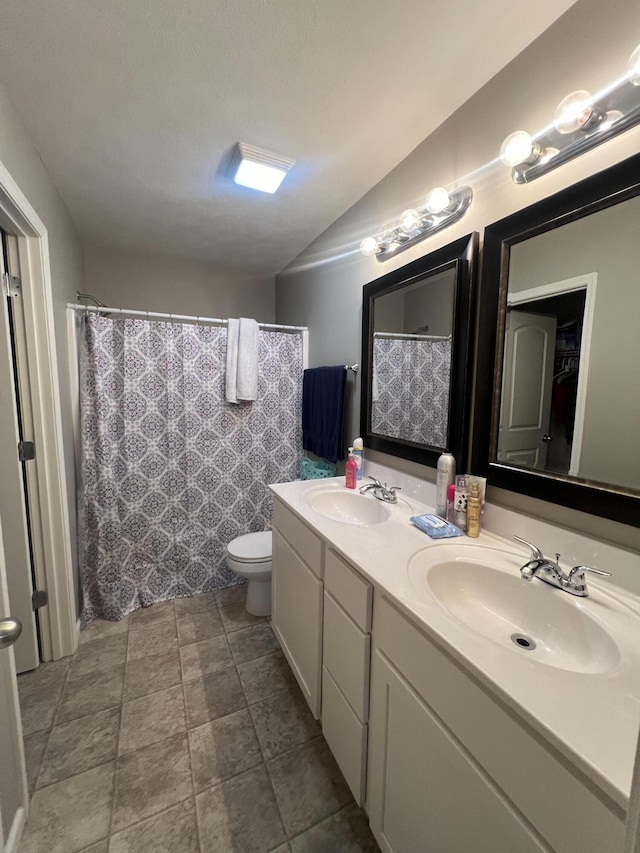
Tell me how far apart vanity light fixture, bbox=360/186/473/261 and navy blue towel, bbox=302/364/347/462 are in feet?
2.11

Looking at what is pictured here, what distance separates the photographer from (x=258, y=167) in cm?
153

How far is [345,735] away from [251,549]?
105cm

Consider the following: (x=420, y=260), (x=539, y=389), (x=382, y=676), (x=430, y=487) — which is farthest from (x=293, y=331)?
(x=382, y=676)

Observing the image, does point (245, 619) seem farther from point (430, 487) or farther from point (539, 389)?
point (539, 389)

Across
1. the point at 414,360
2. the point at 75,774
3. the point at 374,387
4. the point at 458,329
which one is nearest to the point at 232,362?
the point at 374,387

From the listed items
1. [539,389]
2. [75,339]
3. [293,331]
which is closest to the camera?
[539,389]

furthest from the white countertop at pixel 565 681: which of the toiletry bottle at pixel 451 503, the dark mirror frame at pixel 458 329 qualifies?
the dark mirror frame at pixel 458 329

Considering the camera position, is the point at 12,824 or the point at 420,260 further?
the point at 420,260

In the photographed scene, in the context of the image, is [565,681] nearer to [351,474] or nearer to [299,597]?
[299,597]

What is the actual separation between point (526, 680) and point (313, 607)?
0.83m

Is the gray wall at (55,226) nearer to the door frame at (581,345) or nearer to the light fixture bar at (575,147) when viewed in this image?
the light fixture bar at (575,147)

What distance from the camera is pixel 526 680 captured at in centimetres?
58

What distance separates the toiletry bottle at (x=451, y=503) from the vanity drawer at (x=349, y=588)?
0.43 metres

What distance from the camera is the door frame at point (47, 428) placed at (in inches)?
56.6
